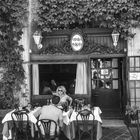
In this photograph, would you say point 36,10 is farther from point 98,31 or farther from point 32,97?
point 32,97

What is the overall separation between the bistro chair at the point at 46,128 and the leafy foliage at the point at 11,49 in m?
3.02

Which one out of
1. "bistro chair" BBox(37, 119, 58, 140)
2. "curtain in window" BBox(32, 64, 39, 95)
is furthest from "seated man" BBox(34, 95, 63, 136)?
"curtain in window" BBox(32, 64, 39, 95)

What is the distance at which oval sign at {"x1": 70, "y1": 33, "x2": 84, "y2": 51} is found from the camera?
1038 cm

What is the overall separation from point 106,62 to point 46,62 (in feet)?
7.67

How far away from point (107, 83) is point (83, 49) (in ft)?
6.05

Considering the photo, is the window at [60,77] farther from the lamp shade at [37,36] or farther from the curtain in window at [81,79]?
the lamp shade at [37,36]

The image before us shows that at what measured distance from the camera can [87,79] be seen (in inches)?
418

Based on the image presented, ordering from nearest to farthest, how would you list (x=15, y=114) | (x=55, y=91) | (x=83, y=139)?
(x=15, y=114) < (x=83, y=139) < (x=55, y=91)

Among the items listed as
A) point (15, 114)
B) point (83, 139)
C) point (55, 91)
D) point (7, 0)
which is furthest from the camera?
point (55, 91)

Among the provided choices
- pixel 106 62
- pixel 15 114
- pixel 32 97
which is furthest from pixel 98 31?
pixel 15 114

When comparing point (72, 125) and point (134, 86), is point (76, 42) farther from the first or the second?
point (72, 125)

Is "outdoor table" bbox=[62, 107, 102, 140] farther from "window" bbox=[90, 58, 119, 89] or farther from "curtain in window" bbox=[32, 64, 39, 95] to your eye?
"window" bbox=[90, 58, 119, 89]

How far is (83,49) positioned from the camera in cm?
1045

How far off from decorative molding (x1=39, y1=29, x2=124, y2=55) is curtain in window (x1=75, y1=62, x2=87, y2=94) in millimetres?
501
